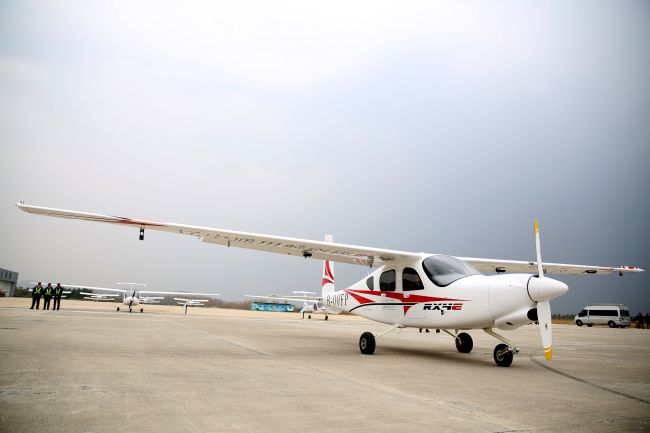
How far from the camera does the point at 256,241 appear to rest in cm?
1138

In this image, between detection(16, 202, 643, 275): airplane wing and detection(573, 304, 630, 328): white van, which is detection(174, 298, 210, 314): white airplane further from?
detection(573, 304, 630, 328): white van

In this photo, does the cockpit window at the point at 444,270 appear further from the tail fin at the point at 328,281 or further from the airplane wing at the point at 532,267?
the tail fin at the point at 328,281

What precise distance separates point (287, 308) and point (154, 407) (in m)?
84.7

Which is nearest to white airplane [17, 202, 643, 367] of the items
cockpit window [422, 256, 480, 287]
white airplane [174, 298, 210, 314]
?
cockpit window [422, 256, 480, 287]

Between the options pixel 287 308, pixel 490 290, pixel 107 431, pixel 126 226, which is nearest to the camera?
pixel 107 431

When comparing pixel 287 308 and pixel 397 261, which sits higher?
pixel 397 261

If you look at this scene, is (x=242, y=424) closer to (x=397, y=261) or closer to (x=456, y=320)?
(x=456, y=320)

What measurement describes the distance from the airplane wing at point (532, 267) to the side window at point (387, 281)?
3084 mm

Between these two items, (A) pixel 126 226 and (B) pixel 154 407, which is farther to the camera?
(A) pixel 126 226

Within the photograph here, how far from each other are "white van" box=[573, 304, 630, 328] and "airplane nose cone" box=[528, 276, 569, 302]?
3828 cm

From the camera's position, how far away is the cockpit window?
31.1 ft

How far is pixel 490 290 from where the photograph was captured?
325 inches

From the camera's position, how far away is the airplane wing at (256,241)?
390 inches

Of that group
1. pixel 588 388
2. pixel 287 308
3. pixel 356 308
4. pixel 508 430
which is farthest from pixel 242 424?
pixel 287 308
